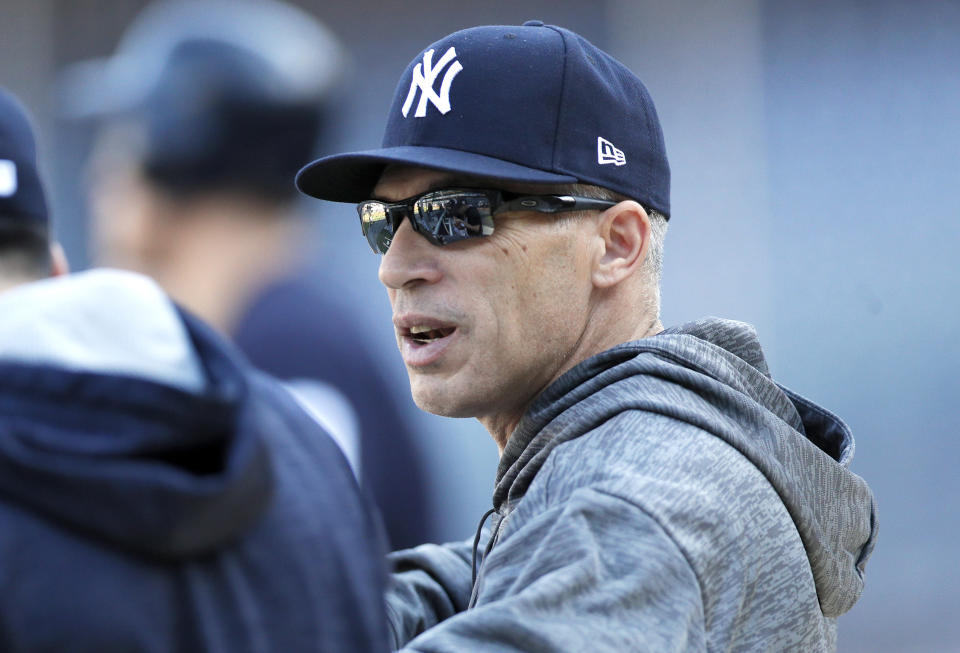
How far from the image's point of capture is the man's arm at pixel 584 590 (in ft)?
4.86

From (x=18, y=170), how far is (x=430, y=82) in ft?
2.40

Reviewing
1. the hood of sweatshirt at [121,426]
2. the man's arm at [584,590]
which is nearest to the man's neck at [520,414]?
the man's arm at [584,590]

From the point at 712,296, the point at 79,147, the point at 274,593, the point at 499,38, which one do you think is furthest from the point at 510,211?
the point at 79,147

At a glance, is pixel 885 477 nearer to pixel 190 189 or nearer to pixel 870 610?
pixel 870 610

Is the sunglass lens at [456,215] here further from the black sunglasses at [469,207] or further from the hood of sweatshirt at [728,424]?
the hood of sweatshirt at [728,424]

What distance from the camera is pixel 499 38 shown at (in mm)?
2143

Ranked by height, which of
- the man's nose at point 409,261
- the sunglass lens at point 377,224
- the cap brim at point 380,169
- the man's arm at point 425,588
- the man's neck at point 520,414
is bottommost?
the man's arm at point 425,588

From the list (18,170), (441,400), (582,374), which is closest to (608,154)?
(582,374)

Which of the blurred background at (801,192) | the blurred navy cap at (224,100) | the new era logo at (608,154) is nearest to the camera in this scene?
the blurred navy cap at (224,100)

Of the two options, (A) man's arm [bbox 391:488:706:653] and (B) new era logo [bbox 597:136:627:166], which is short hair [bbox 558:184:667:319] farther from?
(A) man's arm [bbox 391:488:706:653]

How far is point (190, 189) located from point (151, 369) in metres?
1.01

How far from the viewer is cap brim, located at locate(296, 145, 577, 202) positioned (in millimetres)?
2021

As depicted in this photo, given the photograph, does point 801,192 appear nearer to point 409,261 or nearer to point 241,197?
point 409,261

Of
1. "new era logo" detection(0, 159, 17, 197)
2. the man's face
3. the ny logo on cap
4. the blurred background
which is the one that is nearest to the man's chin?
the man's face
